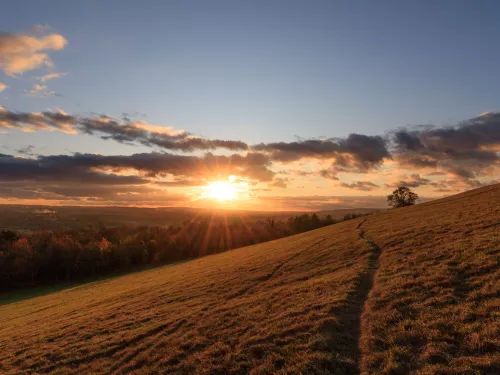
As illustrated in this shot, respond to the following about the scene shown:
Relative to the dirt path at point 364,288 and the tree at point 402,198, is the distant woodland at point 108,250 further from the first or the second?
the dirt path at point 364,288

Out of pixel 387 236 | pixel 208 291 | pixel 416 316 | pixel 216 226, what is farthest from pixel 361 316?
pixel 216 226

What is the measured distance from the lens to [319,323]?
15734 mm

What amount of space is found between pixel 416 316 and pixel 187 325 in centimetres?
1326

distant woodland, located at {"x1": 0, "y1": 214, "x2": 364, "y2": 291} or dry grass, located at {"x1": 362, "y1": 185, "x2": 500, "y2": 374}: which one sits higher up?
dry grass, located at {"x1": 362, "y1": 185, "x2": 500, "y2": 374}

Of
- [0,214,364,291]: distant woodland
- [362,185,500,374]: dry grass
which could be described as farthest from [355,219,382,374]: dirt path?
[0,214,364,291]: distant woodland

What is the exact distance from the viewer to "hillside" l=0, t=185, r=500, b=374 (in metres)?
12.4

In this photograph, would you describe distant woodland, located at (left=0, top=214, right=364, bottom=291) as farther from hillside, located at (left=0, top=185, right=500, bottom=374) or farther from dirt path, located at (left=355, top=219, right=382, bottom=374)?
dirt path, located at (left=355, top=219, right=382, bottom=374)

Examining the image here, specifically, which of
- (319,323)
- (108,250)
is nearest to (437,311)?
(319,323)

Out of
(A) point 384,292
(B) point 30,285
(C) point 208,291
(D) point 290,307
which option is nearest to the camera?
(A) point 384,292

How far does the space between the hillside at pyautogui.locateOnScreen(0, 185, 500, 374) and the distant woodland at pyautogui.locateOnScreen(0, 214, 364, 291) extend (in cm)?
7309

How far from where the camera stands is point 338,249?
34.8 m

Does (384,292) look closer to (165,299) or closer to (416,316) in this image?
(416,316)

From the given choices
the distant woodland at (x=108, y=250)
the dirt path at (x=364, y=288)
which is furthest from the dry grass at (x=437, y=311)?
the distant woodland at (x=108, y=250)

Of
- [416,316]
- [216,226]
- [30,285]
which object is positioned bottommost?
[30,285]
